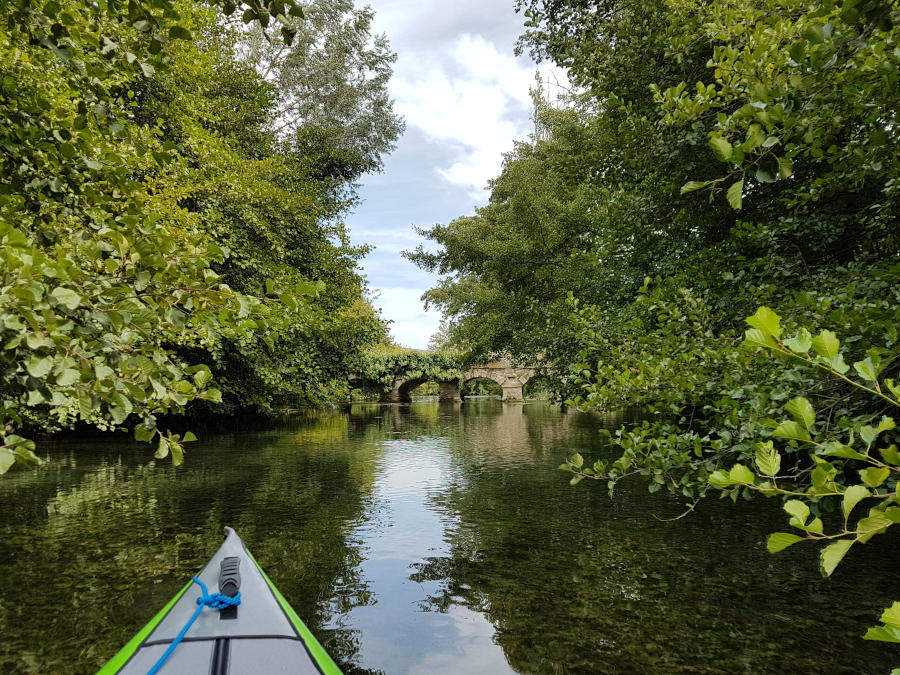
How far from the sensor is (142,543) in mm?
8156

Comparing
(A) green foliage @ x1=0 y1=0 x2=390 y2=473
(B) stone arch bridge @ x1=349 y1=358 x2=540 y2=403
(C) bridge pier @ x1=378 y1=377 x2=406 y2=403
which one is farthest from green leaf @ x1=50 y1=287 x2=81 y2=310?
(C) bridge pier @ x1=378 y1=377 x2=406 y2=403

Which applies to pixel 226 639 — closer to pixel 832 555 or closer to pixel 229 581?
pixel 229 581

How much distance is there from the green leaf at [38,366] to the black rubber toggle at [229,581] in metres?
2.65

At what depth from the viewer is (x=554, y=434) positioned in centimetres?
2341

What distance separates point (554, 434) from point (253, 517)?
16.1 meters

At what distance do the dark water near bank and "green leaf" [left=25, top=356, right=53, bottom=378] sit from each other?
14.0 ft

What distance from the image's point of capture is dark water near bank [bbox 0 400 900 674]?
5.14m

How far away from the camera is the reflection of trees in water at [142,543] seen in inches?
215

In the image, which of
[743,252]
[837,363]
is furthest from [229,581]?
[743,252]

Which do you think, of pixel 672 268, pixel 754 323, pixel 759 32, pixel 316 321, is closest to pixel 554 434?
pixel 316 321

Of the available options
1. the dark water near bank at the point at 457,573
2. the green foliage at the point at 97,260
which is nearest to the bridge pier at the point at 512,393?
the dark water near bank at the point at 457,573

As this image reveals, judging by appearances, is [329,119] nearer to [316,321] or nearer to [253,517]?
[316,321]

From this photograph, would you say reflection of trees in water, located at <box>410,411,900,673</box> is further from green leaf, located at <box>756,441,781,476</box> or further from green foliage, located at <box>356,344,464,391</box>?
green foliage, located at <box>356,344,464,391</box>

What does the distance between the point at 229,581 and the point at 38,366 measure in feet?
8.96
